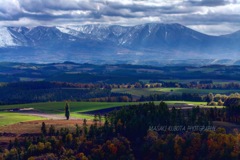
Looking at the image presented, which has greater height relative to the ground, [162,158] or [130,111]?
[130,111]

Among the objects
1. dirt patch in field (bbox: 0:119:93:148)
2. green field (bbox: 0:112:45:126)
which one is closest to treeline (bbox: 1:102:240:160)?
dirt patch in field (bbox: 0:119:93:148)

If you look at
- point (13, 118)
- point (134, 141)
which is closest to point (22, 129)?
point (13, 118)

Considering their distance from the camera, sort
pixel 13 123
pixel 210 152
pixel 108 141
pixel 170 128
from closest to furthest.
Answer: pixel 210 152 → pixel 108 141 → pixel 170 128 → pixel 13 123

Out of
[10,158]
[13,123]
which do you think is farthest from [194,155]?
[13,123]

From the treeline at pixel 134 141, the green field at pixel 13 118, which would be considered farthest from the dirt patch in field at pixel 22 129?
the green field at pixel 13 118

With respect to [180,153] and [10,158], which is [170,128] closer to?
[180,153]

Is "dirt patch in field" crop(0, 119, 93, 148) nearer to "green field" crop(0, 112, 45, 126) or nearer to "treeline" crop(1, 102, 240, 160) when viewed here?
"treeline" crop(1, 102, 240, 160)

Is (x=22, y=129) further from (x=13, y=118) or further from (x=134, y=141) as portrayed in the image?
(x=134, y=141)

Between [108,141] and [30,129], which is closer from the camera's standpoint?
[108,141]
